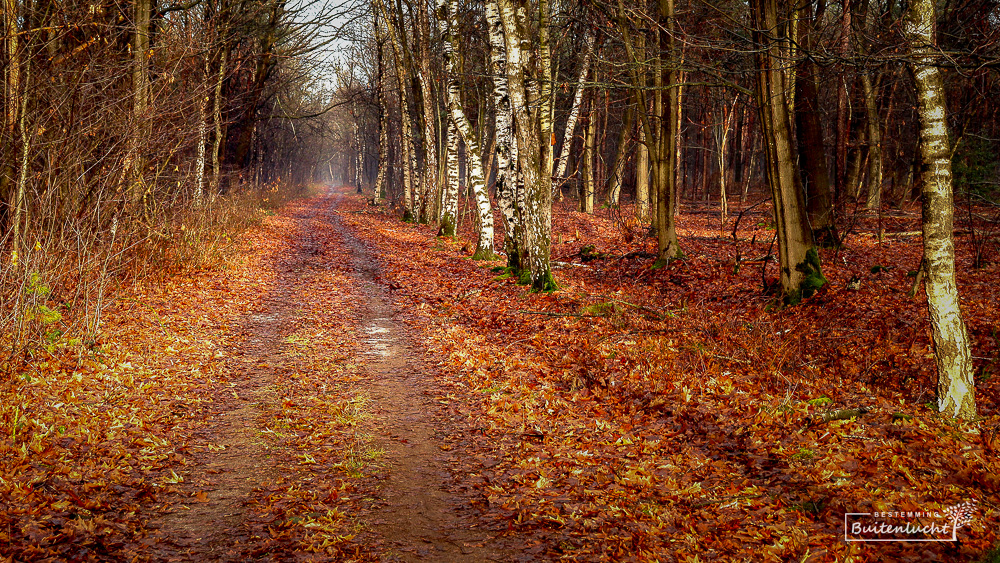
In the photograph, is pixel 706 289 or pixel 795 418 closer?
pixel 795 418

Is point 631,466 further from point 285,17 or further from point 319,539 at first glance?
point 285,17

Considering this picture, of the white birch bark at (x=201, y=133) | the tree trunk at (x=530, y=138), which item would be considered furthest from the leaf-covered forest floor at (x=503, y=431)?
the white birch bark at (x=201, y=133)

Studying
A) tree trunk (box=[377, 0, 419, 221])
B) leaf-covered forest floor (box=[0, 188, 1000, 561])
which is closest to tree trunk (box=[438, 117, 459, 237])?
tree trunk (box=[377, 0, 419, 221])

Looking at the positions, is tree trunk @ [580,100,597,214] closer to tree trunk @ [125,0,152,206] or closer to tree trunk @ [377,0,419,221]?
tree trunk @ [377,0,419,221]

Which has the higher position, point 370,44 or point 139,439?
point 370,44

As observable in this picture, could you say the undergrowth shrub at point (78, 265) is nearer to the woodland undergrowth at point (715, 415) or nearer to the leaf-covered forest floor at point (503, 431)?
the leaf-covered forest floor at point (503, 431)

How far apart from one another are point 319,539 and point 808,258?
820 centimetres

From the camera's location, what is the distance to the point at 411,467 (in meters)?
5.31

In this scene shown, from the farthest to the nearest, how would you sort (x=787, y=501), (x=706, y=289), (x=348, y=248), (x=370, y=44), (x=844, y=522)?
(x=370, y=44) < (x=348, y=248) < (x=706, y=289) < (x=787, y=501) < (x=844, y=522)

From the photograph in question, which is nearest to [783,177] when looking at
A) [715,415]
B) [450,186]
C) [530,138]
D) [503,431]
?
[530,138]

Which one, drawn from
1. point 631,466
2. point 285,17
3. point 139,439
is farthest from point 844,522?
point 285,17

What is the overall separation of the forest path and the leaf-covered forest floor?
3 centimetres

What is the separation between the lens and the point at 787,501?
14.6ft

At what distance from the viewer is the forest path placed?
4.12 m
